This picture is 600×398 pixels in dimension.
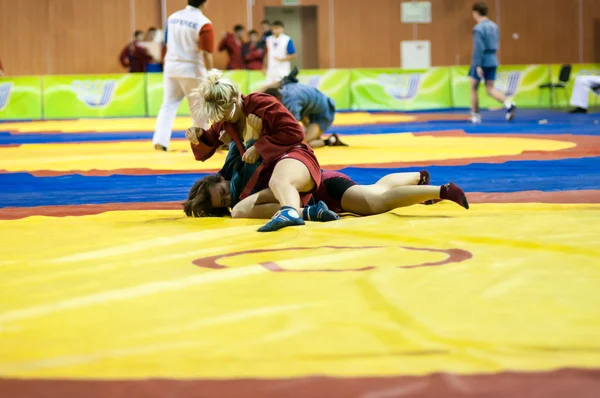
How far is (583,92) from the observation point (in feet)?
54.8

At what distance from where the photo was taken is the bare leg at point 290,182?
4.40m

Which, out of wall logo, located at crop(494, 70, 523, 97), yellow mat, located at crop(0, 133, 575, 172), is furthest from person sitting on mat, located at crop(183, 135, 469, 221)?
wall logo, located at crop(494, 70, 523, 97)

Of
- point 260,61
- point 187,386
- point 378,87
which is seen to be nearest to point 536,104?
point 378,87

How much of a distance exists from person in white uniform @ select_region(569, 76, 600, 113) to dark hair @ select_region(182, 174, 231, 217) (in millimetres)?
12860

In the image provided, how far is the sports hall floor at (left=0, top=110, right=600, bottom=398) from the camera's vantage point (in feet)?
6.80

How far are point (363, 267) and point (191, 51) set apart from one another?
6.68 meters

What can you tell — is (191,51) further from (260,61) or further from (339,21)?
(339,21)

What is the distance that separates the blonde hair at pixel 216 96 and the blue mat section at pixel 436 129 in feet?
24.2

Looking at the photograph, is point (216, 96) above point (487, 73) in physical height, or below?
below

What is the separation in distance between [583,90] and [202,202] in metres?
13.3

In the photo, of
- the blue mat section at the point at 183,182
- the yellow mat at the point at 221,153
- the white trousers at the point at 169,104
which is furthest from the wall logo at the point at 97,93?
the blue mat section at the point at 183,182

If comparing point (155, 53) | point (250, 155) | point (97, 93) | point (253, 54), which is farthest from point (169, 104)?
point (253, 54)

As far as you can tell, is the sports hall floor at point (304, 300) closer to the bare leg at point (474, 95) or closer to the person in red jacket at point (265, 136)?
the person in red jacket at point (265, 136)

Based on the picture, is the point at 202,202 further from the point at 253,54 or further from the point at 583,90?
the point at 253,54
